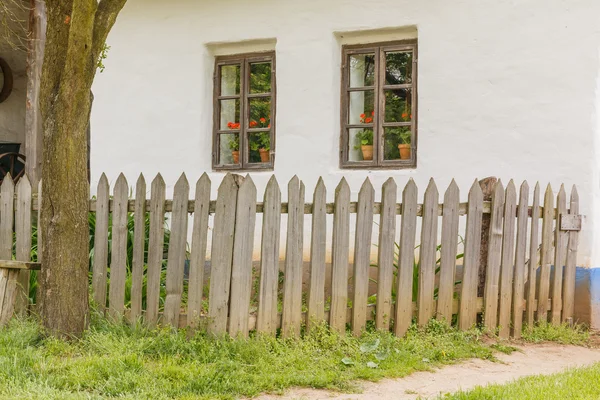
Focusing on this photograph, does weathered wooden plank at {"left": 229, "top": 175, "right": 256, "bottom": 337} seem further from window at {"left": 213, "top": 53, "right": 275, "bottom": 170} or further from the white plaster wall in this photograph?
window at {"left": 213, "top": 53, "right": 275, "bottom": 170}

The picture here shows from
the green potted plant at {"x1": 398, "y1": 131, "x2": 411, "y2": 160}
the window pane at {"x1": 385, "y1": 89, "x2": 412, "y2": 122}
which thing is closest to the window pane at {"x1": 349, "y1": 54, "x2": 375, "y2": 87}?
the window pane at {"x1": 385, "y1": 89, "x2": 412, "y2": 122}

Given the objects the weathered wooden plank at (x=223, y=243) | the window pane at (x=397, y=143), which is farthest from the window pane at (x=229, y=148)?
the weathered wooden plank at (x=223, y=243)

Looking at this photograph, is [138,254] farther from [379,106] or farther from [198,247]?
[379,106]

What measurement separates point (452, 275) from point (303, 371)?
Answer: 76.2 inches

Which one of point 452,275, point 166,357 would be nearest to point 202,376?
point 166,357

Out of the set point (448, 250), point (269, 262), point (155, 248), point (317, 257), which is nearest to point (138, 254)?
point (155, 248)

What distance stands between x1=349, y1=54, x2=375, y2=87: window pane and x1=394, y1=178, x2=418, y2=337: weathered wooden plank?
2.23 metres

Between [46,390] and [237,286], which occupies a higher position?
[237,286]

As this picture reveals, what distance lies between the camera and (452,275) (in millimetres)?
6504

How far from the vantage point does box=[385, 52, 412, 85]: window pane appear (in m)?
8.05

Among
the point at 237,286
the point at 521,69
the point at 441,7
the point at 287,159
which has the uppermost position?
the point at 441,7

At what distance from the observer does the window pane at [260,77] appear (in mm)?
8703

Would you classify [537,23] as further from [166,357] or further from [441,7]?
[166,357]

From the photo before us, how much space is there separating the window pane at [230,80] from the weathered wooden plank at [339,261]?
3232 millimetres
